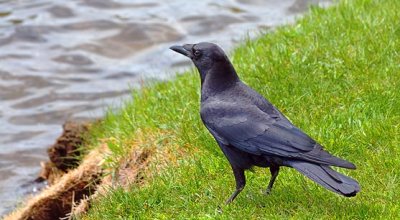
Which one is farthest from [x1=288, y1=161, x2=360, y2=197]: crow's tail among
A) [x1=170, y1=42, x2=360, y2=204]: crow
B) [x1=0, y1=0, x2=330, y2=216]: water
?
[x1=0, y1=0, x2=330, y2=216]: water

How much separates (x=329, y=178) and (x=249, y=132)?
2.09ft

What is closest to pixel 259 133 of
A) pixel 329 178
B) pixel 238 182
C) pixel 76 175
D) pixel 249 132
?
pixel 249 132

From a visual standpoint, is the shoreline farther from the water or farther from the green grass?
the water

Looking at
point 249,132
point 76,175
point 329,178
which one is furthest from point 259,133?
point 76,175

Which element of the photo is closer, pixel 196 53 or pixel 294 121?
pixel 196 53

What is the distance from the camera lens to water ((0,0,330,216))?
9.74 meters

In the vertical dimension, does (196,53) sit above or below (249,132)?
above

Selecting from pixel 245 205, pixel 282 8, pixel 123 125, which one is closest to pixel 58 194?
pixel 123 125

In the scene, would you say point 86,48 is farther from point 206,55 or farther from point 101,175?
point 206,55

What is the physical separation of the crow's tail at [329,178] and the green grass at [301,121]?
30 cm

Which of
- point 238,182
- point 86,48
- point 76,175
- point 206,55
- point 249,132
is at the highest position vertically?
point 206,55

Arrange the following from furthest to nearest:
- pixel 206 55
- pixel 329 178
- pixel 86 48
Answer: pixel 86 48 < pixel 206 55 < pixel 329 178

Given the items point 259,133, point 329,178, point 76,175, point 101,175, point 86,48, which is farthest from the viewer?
point 86,48

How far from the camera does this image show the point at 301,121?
6.18m
